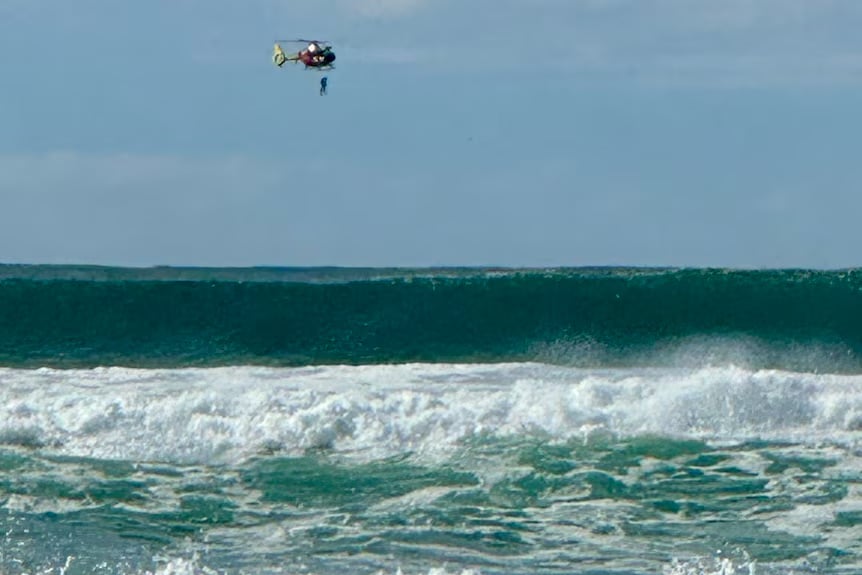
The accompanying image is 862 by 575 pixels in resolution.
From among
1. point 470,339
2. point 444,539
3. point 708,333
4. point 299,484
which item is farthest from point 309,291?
point 444,539

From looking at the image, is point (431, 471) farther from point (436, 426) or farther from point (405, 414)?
point (405, 414)

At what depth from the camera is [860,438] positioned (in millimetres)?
13469

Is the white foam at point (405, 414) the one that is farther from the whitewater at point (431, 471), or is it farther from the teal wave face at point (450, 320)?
the teal wave face at point (450, 320)

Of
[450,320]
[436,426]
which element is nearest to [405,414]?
[436,426]

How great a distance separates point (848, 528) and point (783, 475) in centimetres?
Result: 166

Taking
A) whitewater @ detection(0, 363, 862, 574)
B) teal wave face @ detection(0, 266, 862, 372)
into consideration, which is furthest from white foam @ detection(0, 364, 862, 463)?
teal wave face @ detection(0, 266, 862, 372)

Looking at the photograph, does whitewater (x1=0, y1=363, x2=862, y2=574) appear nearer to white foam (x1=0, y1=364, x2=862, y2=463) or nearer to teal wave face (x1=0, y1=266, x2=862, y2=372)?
white foam (x1=0, y1=364, x2=862, y2=463)

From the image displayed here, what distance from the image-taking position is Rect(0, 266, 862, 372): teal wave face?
19859mm

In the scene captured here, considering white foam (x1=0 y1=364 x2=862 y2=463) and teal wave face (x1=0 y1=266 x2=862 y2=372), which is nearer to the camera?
white foam (x1=0 y1=364 x2=862 y2=463)

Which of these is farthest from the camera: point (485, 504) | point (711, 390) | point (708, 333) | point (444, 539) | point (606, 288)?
point (606, 288)

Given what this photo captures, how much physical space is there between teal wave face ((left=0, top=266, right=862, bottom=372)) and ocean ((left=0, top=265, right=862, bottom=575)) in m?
0.05

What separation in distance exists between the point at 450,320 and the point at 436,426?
24.7 feet

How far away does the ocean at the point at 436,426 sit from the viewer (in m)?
9.90

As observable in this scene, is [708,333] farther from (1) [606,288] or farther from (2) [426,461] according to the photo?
(2) [426,461]
